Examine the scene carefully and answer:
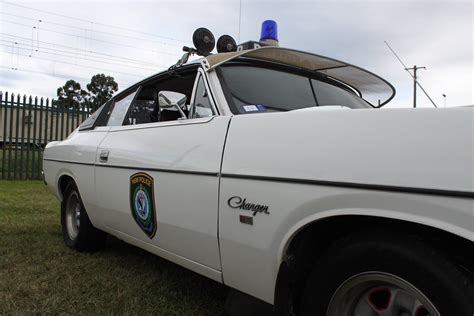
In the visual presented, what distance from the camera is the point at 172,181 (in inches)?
92.6

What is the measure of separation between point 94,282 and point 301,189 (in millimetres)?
2134

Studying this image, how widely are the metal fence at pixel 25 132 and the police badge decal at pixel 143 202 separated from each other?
348 inches

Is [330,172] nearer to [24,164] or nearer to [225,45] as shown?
[225,45]

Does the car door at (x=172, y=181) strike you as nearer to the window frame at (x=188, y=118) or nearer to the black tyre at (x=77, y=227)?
the window frame at (x=188, y=118)

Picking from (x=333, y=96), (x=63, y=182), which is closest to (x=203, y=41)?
(x=333, y=96)

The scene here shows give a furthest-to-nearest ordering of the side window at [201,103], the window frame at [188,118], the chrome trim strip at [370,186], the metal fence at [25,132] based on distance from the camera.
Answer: the metal fence at [25,132] < the side window at [201,103] < the window frame at [188,118] < the chrome trim strip at [370,186]

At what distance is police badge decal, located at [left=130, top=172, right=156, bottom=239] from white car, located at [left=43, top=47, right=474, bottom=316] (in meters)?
0.01

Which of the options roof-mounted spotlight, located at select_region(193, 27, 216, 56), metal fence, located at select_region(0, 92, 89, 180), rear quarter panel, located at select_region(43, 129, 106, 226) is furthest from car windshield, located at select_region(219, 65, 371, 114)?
metal fence, located at select_region(0, 92, 89, 180)

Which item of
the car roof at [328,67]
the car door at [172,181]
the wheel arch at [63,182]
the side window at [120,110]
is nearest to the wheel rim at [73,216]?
the wheel arch at [63,182]

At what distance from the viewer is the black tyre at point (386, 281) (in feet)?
4.21

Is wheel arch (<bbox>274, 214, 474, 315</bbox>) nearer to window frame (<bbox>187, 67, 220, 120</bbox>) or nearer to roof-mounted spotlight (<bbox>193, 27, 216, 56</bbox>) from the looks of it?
window frame (<bbox>187, 67, 220, 120</bbox>)

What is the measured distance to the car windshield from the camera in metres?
2.39

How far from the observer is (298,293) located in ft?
5.86

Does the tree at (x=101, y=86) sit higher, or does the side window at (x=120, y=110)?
the tree at (x=101, y=86)
